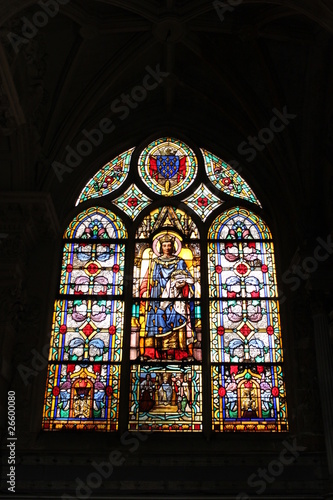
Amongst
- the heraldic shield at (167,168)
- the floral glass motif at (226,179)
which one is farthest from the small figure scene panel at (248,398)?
the heraldic shield at (167,168)

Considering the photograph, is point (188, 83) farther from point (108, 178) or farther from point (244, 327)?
point (244, 327)

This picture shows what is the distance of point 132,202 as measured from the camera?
12.3 metres

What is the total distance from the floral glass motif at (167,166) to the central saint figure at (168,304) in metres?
1.21

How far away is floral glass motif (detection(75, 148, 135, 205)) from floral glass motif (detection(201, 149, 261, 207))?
1.66 m

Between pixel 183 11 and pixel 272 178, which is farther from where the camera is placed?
pixel 272 178

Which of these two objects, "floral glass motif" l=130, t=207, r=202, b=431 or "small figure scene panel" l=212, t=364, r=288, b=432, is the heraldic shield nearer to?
"floral glass motif" l=130, t=207, r=202, b=431

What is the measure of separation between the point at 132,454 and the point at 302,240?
464 cm

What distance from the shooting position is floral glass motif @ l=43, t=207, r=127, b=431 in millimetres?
10156

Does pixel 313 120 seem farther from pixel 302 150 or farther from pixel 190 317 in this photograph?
pixel 190 317

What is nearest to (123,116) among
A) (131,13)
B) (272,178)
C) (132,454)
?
(131,13)

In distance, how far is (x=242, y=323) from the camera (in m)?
10.9

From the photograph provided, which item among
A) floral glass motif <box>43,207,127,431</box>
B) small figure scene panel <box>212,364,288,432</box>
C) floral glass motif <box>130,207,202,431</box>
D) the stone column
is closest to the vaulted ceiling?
floral glass motif <box>43,207,127,431</box>

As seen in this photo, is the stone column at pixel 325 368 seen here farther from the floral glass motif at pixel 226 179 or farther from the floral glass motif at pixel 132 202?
the floral glass motif at pixel 132 202

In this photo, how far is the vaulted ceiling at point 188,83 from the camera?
1056 centimetres
